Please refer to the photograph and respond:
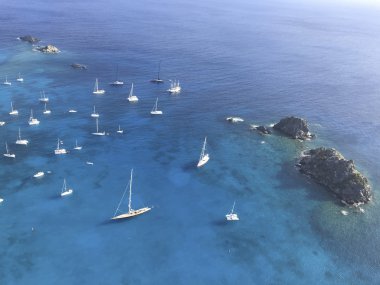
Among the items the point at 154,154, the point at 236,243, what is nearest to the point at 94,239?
the point at 236,243

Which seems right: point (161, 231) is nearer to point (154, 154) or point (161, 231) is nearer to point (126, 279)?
point (126, 279)

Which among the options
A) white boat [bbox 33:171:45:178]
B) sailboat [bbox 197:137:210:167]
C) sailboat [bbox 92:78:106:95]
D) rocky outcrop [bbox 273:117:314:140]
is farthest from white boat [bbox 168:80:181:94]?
white boat [bbox 33:171:45:178]

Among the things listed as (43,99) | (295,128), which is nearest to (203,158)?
(295,128)

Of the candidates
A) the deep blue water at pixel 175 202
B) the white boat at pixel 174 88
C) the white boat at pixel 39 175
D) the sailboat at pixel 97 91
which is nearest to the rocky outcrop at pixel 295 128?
the deep blue water at pixel 175 202

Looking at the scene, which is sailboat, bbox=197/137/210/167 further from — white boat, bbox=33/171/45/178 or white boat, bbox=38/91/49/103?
white boat, bbox=38/91/49/103

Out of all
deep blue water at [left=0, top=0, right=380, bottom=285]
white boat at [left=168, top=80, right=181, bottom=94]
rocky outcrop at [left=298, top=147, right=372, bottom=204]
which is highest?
white boat at [left=168, top=80, right=181, bottom=94]

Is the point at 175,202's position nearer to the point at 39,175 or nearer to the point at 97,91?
the point at 39,175
